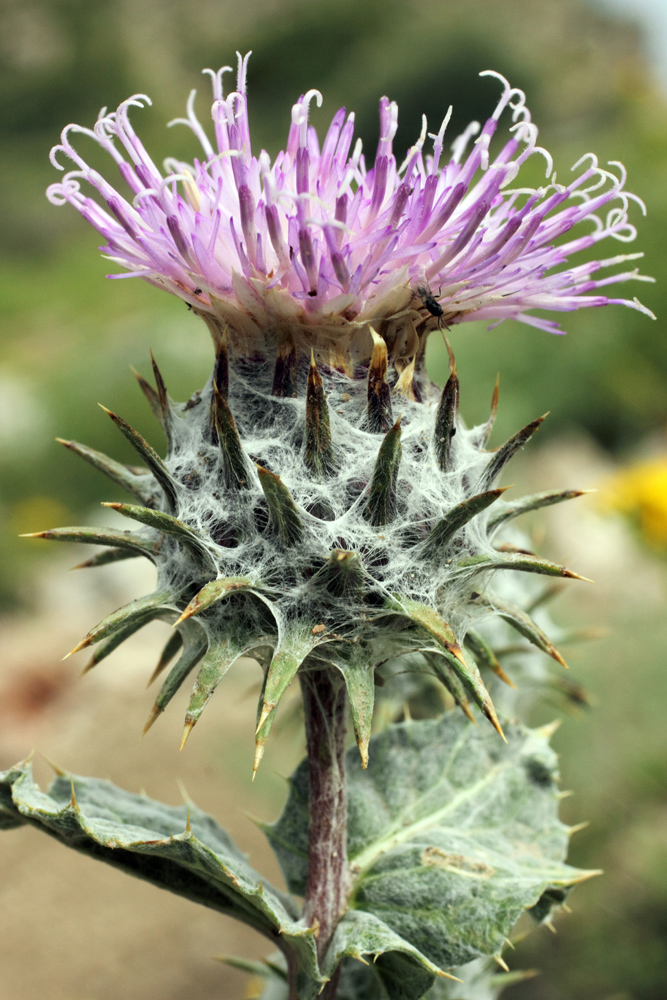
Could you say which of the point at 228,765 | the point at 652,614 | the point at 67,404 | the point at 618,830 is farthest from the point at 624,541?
the point at 67,404

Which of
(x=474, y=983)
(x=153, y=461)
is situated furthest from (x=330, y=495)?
(x=474, y=983)

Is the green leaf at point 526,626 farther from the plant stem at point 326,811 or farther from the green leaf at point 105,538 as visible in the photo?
the green leaf at point 105,538

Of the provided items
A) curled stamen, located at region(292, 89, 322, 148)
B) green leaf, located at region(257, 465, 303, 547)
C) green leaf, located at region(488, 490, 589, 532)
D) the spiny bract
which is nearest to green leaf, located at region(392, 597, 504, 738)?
the spiny bract

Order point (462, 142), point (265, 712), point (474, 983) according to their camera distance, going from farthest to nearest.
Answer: point (474, 983) < point (462, 142) < point (265, 712)

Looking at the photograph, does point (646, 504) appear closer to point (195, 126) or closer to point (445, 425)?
point (445, 425)

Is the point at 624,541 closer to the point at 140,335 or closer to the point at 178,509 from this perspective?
the point at 178,509

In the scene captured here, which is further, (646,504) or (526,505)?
(646,504)

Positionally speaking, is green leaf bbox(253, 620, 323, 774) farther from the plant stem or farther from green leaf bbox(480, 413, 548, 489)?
green leaf bbox(480, 413, 548, 489)

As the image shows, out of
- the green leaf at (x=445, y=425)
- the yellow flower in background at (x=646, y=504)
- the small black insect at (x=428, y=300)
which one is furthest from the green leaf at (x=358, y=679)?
the yellow flower in background at (x=646, y=504)
